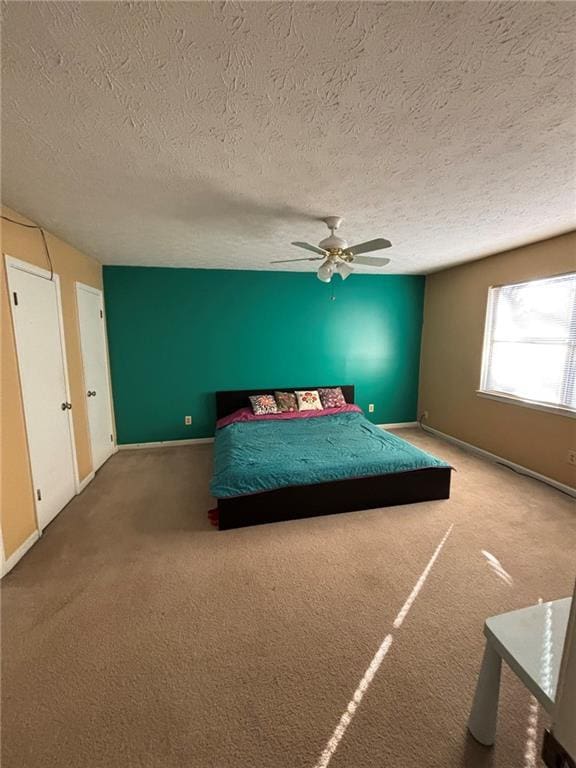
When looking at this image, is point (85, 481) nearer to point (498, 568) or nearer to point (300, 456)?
point (300, 456)

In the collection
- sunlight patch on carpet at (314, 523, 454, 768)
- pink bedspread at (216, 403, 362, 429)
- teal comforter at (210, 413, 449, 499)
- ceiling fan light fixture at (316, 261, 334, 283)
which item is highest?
ceiling fan light fixture at (316, 261, 334, 283)

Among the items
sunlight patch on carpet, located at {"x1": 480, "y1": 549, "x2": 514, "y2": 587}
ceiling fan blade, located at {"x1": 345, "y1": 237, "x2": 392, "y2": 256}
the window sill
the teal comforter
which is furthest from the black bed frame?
ceiling fan blade, located at {"x1": 345, "y1": 237, "x2": 392, "y2": 256}

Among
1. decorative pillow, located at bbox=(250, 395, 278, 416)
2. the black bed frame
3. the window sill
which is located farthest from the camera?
decorative pillow, located at bbox=(250, 395, 278, 416)

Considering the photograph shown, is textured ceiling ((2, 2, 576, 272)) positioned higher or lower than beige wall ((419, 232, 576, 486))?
higher

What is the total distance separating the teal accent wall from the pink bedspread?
43 cm

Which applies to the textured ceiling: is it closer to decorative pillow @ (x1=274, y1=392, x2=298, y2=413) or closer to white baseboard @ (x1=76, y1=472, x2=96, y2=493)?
white baseboard @ (x1=76, y1=472, x2=96, y2=493)

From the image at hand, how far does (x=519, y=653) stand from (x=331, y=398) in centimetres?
356

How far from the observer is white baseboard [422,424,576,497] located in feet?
9.91

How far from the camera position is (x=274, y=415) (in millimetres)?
4195

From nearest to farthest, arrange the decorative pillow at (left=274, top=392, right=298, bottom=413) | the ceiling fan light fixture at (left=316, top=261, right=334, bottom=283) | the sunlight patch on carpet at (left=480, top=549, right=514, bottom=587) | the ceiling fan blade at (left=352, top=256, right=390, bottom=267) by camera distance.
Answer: the sunlight patch on carpet at (left=480, top=549, right=514, bottom=587)
the ceiling fan light fixture at (left=316, top=261, right=334, bottom=283)
the ceiling fan blade at (left=352, top=256, right=390, bottom=267)
the decorative pillow at (left=274, top=392, right=298, bottom=413)

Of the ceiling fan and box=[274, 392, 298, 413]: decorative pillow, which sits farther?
box=[274, 392, 298, 413]: decorative pillow

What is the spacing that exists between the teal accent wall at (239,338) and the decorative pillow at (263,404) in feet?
1.02

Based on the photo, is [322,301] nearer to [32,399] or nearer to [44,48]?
[32,399]

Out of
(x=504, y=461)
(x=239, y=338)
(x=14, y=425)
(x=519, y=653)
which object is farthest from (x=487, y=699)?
(x=239, y=338)
